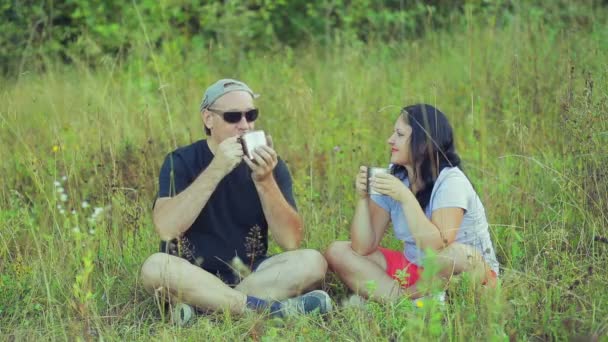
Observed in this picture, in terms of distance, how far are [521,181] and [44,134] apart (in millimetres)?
2939

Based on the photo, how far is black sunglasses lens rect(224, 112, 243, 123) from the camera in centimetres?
393

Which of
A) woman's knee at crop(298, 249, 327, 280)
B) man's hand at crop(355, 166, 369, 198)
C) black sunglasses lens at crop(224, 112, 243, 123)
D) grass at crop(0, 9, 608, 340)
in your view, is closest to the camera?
grass at crop(0, 9, 608, 340)

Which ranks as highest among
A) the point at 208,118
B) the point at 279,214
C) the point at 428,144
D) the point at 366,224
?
the point at 208,118

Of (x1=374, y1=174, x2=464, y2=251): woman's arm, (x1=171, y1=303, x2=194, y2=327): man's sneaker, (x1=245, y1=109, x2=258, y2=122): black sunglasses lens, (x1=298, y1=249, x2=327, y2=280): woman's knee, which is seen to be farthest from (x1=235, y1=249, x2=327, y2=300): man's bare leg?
(x1=245, y1=109, x2=258, y2=122): black sunglasses lens

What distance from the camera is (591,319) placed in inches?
121

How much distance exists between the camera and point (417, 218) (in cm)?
359

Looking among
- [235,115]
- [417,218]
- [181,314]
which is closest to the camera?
[417,218]

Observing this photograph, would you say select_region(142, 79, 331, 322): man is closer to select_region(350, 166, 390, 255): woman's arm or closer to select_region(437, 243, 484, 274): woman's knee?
select_region(350, 166, 390, 255): woman's arm

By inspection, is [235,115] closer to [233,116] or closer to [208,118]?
[233,116]

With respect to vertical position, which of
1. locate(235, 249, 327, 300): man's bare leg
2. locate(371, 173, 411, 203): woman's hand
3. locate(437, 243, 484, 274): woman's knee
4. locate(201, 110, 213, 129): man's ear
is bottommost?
locate(235, 249, 327, 300): man's bare leg

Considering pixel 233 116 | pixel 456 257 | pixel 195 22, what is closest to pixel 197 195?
pixel 233 116

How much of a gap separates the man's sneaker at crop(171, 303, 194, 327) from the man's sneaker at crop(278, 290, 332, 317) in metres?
0.37

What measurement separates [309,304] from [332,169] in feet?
5.16

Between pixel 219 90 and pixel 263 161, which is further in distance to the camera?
pixel 219 90
